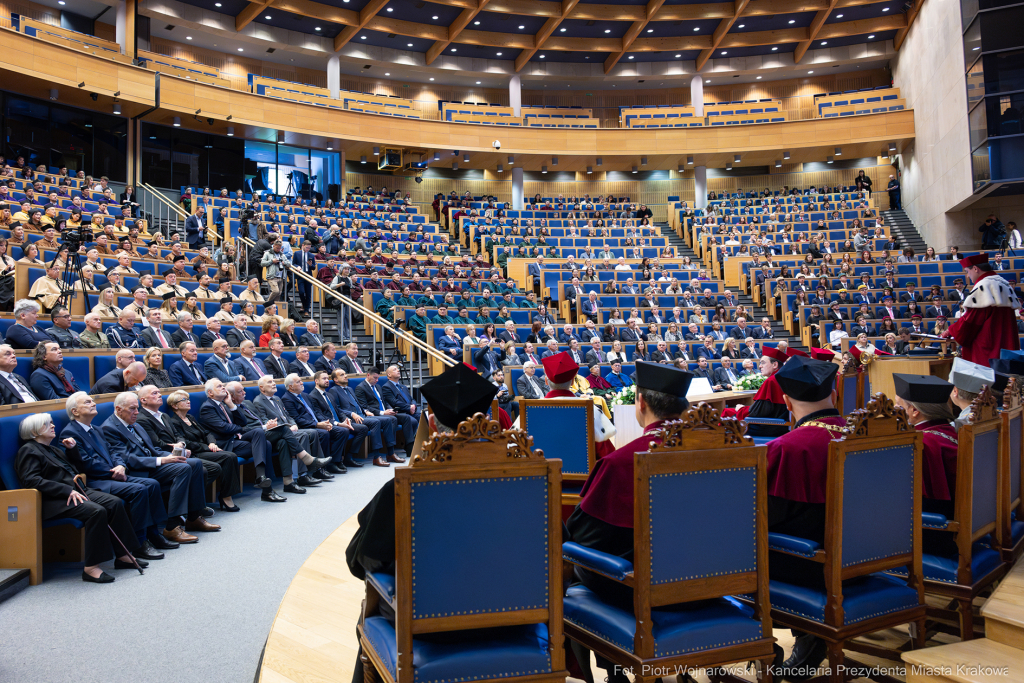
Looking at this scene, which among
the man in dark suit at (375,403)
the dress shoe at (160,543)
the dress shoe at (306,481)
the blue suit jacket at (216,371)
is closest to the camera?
the dress shoe at (160,543)

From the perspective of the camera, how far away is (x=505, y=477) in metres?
1.59

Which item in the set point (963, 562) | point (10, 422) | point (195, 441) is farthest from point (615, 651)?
point (195, 441)

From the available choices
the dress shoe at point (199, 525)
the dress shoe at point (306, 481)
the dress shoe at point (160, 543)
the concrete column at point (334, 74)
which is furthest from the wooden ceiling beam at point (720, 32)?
the dress shoe at point (160, 543)

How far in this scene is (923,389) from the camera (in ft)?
8.05

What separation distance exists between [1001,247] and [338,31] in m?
16.9

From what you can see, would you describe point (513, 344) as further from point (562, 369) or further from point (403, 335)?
point (562, 369)

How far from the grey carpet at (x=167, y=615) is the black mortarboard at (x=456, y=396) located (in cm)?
126

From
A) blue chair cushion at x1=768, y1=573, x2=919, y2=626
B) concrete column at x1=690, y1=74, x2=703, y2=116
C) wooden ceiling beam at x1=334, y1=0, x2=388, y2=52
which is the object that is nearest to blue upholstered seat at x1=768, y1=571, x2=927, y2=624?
blue chair cushion at x1=768, y1=573, x2=919, y2=626

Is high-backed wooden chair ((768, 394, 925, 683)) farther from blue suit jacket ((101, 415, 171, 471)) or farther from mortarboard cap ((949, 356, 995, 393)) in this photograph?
blue suit jacket ((101, 415, 171, 471))

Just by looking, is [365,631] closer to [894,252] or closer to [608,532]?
[608,532]

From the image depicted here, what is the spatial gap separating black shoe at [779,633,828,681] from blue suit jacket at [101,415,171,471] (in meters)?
→ 3.51

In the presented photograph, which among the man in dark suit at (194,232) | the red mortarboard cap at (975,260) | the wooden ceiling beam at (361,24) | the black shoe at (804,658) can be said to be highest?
the wooden ceiling beam at (361,24)

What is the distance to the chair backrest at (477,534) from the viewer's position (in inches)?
60.5

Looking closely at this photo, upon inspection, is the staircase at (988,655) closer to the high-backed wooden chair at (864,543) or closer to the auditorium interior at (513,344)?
the auditorium interior at (513,344)
